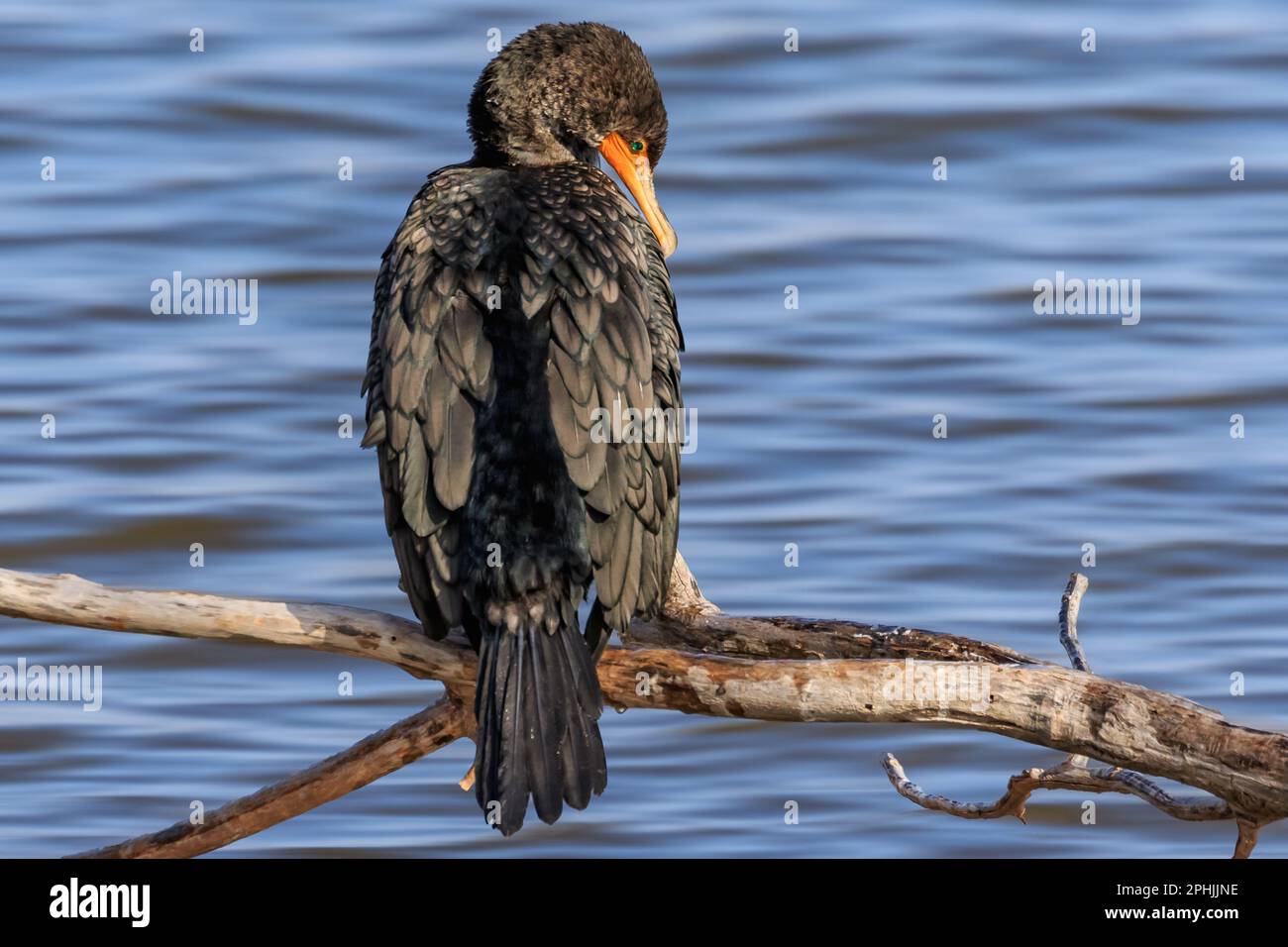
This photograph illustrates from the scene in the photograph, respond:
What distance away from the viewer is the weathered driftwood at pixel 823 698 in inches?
158

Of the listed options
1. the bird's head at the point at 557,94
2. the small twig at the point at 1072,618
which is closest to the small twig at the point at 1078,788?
the small twig at the point at 1072,618

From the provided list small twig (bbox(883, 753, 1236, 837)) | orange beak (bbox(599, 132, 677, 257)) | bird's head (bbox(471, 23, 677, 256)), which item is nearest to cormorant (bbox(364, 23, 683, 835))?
bird's head (bbox(471, 23, 677, 256))

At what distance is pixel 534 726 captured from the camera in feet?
13.7

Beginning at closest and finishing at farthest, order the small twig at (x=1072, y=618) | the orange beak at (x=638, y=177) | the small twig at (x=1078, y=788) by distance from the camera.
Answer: the small twig at (x=1078, y=788), the small twig at (x=1072, y=618), the orange beak at (x=638, y=177)

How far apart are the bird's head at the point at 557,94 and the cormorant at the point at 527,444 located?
0.26 m

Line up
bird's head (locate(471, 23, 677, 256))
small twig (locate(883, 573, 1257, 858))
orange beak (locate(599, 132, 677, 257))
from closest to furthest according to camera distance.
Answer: small twig (locate(883, 573, 1257, 858))
bird's head (locate(471, 23, 677, 256))
orange beak (locate(599, 132, 677, 257))

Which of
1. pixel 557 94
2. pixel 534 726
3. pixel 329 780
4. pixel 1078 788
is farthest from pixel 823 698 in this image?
pixel 557 94

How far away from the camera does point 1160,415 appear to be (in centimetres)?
955

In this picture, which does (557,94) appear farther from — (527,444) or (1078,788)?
(1078,788)

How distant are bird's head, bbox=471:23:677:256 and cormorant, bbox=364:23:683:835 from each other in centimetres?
26

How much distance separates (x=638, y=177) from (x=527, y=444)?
4.67 feet

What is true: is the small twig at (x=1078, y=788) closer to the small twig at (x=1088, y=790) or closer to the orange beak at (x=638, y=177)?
the small twig at (x=1088, y=790)

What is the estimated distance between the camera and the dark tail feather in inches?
163

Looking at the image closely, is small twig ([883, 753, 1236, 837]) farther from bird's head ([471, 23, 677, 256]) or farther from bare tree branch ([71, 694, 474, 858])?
bird's head ([471, 23, 677, 256])
